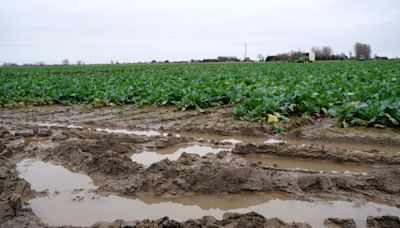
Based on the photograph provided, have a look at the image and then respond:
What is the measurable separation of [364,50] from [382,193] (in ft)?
331

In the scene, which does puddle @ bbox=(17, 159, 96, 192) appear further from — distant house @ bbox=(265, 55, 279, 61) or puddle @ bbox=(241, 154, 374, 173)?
distant house @ bbox=(265, 55, 279, 61)

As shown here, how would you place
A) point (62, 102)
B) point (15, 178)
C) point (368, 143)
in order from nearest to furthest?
point (15, 178) < point (368, 143) < point (62, 102)

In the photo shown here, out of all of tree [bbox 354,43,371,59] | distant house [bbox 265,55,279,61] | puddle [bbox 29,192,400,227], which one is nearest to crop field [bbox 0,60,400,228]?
puddle [bbox 29,192,400,227]

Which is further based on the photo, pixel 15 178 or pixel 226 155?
pixel 226 155

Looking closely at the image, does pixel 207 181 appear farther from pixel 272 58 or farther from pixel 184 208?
pixel 272 58

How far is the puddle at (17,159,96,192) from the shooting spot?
4172mm

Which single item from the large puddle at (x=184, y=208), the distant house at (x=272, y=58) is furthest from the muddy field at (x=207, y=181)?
the distant house at (x=272, y=58)

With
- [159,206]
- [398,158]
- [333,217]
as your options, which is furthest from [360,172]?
[159,206]

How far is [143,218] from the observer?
3.33m

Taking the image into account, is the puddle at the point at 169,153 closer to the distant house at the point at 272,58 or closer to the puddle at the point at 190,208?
the puddle at the point at 190,208

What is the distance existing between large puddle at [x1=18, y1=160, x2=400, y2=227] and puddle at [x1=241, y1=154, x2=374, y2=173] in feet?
3.54

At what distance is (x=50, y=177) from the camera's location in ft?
14.7

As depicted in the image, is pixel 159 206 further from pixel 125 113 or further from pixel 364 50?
pixel 364 50

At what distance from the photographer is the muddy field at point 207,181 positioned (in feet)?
10.7
